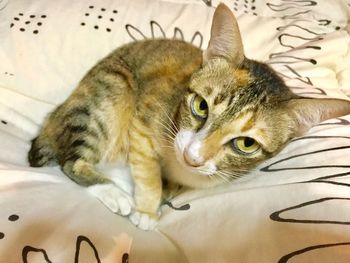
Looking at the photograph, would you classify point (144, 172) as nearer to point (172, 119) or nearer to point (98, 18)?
point (172, 119)

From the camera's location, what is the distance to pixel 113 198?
1143mm

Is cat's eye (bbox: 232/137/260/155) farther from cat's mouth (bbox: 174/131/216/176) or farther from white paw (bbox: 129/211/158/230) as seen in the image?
white paw (bbox: 129/211/158/230)

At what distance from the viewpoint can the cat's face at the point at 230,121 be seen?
97 centimetres

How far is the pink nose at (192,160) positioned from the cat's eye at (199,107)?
10 cm

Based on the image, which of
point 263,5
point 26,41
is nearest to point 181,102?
point 26,41

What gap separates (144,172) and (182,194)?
129 mm

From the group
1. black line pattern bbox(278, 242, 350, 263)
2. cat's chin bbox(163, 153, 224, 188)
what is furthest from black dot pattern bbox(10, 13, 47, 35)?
black line pattern bbox(278, 242, 350, 263)

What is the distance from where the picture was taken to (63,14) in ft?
5.04

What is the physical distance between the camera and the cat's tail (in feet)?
A: 4.06

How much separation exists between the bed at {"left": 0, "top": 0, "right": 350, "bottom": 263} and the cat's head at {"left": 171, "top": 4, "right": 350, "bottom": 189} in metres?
0.10

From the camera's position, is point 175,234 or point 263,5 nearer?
point 175,234

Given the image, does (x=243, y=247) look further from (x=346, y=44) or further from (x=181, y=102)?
(x=346, y=44)

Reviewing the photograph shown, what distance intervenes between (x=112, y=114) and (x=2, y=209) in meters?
0.43

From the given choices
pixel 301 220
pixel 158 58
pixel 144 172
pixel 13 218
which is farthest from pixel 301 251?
pixel 158 58
